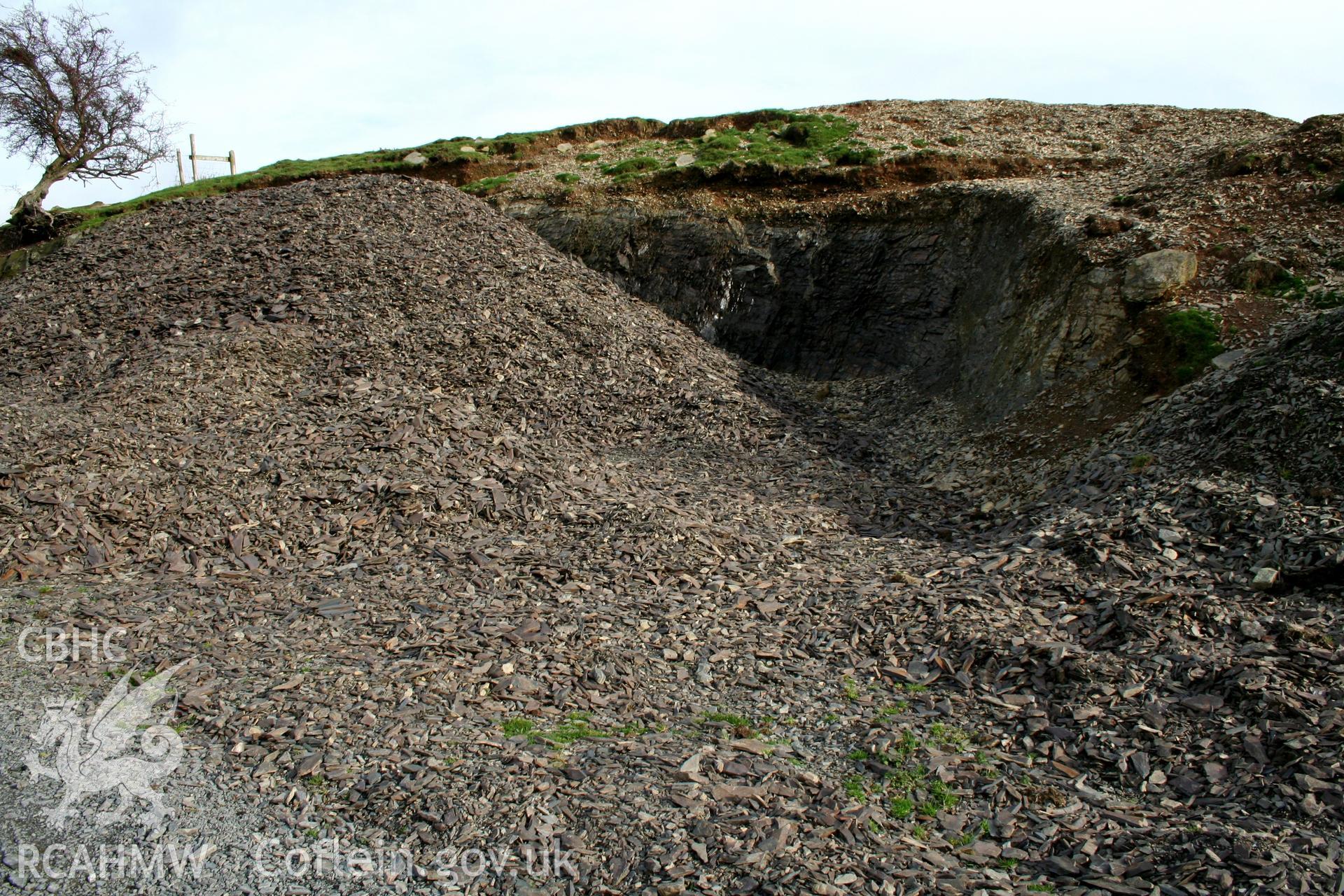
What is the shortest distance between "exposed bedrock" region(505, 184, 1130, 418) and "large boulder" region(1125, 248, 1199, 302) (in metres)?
1.13

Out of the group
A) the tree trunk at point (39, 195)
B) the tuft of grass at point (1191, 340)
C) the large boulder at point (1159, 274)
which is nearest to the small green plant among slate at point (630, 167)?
the large boulder at point (1159, 274)

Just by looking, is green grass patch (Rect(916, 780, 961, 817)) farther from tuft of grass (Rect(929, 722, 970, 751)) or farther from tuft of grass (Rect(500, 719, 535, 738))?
tuft of grass (Rect(500, 719, 535, 738))

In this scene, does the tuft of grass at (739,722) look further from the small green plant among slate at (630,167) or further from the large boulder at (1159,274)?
the small green plant among slate at (630,167)

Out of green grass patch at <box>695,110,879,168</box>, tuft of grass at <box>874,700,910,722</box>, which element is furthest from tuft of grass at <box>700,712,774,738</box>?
green grass patch at <box>695,110,879,168</box>

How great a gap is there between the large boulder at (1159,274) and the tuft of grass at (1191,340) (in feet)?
1.97

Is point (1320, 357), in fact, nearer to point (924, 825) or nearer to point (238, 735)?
point (924, 825)

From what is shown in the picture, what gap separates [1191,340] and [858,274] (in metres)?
6.31

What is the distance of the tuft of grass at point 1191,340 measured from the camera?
9.38 m

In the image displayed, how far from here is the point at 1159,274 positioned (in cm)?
1064

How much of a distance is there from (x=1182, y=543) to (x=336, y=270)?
1105cm

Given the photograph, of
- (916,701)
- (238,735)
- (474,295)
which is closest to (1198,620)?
(916,701)

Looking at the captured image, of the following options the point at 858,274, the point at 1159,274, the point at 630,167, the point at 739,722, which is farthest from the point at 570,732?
the point at 630,167

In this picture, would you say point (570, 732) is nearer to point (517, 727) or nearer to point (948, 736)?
point (517, 727)

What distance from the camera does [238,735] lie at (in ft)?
16.0
